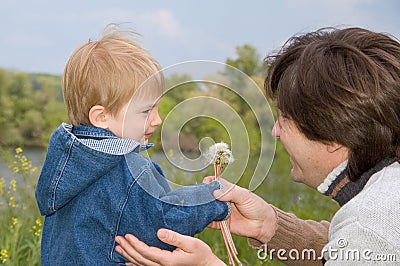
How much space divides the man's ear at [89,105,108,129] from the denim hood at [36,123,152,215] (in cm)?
2

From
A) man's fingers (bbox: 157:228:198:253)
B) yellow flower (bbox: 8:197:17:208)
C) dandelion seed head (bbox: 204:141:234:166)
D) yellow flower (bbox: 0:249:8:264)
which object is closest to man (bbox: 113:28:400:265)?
man's fingers (bbox: 157:228:198:253)

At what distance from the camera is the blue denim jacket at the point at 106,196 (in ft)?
6.76

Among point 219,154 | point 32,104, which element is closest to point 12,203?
point 32,104

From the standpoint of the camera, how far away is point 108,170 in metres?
2.09

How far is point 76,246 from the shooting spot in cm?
211

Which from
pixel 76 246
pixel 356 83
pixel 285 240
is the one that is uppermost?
pixel 356 83

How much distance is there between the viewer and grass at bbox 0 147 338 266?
368 cm

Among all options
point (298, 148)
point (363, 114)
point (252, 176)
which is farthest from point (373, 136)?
point (252, 176)

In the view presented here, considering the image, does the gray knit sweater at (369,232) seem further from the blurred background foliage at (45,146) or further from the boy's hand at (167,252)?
the boy's hand at (167,252)

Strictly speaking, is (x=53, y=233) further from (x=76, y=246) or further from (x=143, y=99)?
(x=143, y=99)

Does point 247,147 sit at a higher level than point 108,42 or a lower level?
lower

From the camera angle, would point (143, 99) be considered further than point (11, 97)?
No

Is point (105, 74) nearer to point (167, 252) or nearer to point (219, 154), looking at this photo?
point (219, 154)

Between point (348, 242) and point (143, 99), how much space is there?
0.69 m
